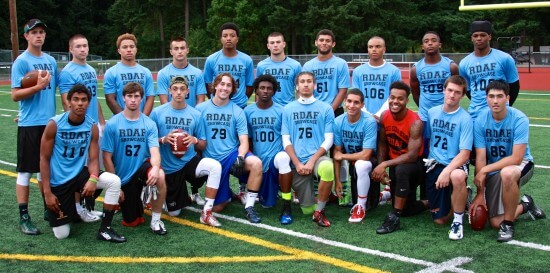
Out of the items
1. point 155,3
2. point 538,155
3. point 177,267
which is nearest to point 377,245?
point 177,267

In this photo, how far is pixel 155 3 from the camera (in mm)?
55844

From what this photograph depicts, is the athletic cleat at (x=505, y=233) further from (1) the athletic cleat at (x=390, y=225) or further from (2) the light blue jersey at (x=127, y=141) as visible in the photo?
(2) the light blue jersey at (x=127, y=141)

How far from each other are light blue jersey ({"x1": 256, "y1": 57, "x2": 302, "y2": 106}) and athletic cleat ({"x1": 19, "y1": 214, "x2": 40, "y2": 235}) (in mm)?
3000

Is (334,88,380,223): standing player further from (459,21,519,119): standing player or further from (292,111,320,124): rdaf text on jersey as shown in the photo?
(459,21,519,119): standing player

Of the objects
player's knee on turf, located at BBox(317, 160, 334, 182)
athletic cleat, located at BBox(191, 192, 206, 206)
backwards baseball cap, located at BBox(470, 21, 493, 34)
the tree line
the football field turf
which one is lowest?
the football field turf

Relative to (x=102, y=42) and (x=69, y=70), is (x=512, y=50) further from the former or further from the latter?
(x=102, y=42)

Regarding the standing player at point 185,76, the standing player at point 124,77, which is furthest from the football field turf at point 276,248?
the standing player at point 185,76

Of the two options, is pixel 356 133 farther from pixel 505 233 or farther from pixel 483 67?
pixel 505 233

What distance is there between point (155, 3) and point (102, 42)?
799 cm

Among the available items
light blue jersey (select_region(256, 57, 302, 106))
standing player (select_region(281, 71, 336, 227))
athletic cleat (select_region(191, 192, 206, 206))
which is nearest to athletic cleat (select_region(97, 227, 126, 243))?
athletic cleat (select_region(191, 192, 206, 206))

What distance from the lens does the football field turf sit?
186 inches

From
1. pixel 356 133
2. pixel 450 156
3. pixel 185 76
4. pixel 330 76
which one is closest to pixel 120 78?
pixel 185 76

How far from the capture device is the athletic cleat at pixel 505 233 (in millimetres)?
5262

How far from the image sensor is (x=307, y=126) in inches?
246
